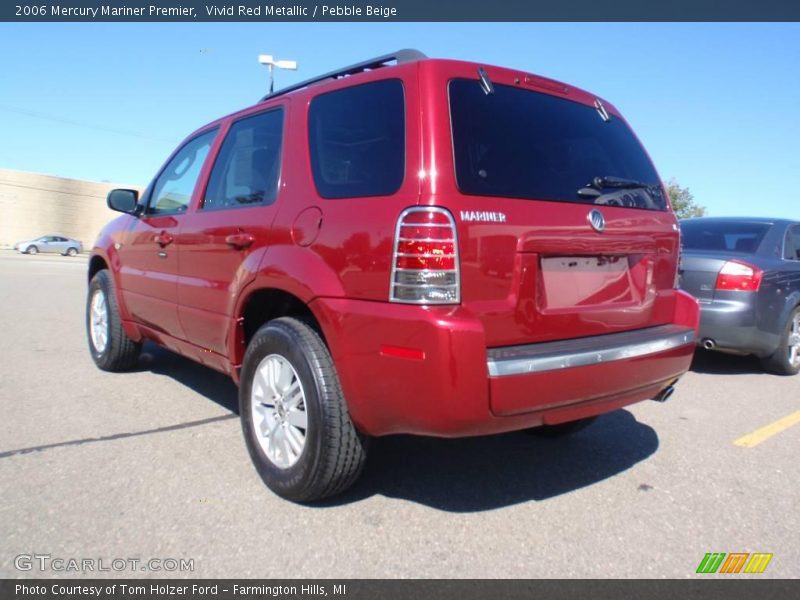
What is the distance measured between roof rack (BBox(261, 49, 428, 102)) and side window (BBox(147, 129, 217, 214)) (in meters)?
0.73

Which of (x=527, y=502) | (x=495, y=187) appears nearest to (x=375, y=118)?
(x=495, y=187)

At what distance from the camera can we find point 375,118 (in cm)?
289

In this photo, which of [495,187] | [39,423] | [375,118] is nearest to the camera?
[495,187]

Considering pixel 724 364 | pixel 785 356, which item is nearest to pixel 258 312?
pixel 785 356

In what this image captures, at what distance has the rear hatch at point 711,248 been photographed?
230 inches

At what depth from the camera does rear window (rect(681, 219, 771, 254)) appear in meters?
6.14

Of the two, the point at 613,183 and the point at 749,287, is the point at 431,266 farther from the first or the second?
the point at 749,287

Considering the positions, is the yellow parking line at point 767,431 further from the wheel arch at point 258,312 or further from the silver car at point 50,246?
the silver car at point 50,246

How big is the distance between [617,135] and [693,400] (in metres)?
2.62

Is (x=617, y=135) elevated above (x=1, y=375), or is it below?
above

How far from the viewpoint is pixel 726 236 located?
631cm

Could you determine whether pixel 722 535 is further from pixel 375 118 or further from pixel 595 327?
pixel 375 118

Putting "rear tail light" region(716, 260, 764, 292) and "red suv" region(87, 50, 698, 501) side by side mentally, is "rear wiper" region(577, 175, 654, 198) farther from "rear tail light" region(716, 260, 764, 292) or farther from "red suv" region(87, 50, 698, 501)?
"rear tail light" region(716, 260, 764, 292)

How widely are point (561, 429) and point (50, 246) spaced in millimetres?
46650
